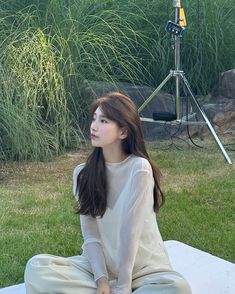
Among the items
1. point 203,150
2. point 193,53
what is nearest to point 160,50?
point 193,53

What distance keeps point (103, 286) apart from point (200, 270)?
30.5 inches

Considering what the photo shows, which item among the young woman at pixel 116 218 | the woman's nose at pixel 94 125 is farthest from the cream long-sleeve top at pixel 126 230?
the woman's nose at pixel 94 125

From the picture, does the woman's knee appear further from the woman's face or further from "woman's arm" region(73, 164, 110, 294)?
the woman's face

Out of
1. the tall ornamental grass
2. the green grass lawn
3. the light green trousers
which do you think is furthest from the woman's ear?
the tall ornamental grass

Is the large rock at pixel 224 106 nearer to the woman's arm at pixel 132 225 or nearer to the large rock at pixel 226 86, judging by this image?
the large rock at pixel 226 86

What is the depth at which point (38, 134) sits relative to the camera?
18.6 ft

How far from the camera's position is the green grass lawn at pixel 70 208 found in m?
3.92

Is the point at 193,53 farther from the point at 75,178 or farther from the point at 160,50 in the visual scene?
the point at 75,178

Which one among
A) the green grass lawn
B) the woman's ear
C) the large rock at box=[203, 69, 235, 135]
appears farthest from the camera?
the large rock at box=[203, 69, 235, 135]

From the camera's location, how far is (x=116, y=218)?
2754mm

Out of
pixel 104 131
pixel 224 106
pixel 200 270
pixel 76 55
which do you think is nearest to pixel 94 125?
pixel 104 131

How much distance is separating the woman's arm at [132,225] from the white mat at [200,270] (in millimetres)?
536

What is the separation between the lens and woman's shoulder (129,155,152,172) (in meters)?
2.71

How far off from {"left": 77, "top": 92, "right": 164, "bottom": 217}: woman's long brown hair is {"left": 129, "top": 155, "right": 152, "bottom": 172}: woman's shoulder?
0.04 metres
